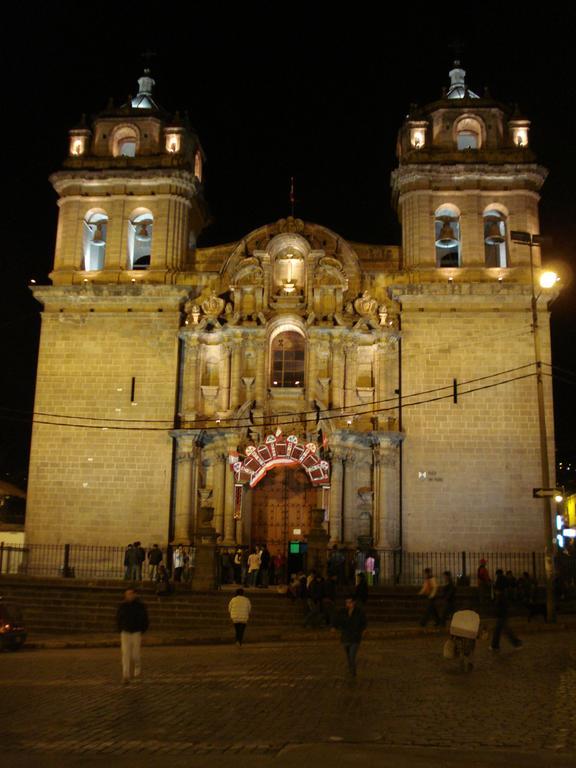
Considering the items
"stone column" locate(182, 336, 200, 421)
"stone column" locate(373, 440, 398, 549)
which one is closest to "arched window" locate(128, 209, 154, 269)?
"stone column" locate(182, 336, 200, 421)

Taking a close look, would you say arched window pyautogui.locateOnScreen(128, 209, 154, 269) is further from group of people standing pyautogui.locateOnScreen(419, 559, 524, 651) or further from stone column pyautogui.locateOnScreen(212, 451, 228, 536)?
group of people standing pyautogui.locateOnScreen(419, 559, 524, 651)

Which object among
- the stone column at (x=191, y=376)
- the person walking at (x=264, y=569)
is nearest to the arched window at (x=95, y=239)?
the stone column at (x=191, y=376)

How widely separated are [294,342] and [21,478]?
25785 mm

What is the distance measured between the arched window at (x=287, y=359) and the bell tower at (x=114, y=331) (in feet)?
11.9

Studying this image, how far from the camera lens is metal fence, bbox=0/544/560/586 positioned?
27.8 meters

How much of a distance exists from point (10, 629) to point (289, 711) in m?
9.16

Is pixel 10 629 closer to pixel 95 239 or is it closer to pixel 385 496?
pixel 385 496

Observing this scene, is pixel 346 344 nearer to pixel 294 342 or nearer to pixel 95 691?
pixel 294 342

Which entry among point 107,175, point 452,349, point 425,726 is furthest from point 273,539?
point 425,726

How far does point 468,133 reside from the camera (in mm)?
33906

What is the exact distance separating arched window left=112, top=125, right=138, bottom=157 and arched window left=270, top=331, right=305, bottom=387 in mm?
9978

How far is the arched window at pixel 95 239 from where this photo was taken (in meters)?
33.5

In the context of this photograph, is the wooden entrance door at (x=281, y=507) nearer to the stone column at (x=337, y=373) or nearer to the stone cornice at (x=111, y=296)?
the stone column at (x=337, y=373)

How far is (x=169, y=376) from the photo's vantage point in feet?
101
